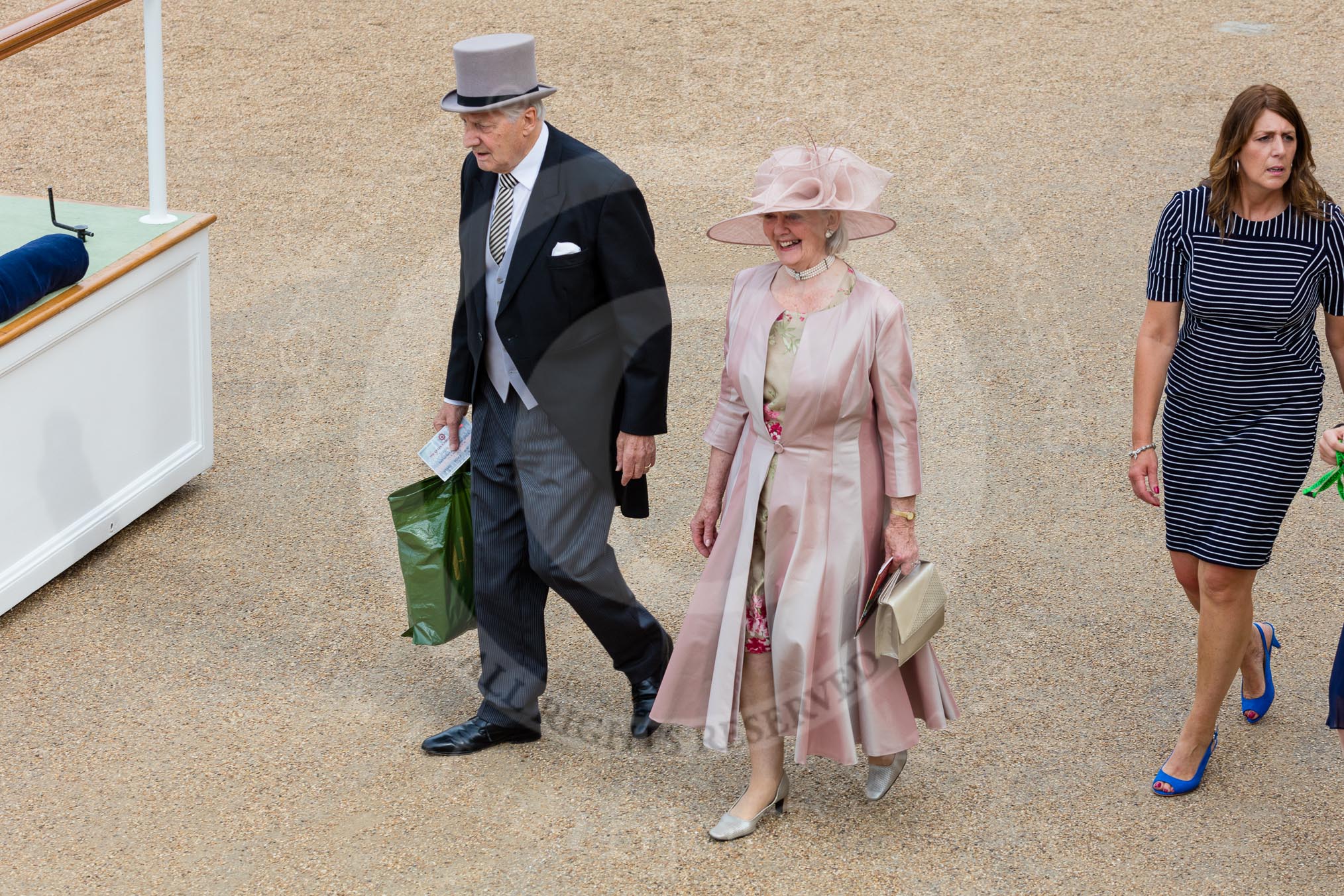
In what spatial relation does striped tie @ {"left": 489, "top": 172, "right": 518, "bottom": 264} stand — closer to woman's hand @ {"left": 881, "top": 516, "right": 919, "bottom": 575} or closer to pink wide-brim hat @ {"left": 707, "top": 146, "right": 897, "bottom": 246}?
pink wide-brim hat @ {"left": 707, "top": 146, "right": 897, "bottom": 246}

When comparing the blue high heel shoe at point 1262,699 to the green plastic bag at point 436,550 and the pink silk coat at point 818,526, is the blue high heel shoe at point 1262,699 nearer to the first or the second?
the pink silk coat at point 818,526

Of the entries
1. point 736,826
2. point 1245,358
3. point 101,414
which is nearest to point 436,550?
point 736,826

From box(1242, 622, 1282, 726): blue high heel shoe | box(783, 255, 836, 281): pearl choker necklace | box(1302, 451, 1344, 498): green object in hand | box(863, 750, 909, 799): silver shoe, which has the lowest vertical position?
box(863, 750, 909, 799): silver shoe

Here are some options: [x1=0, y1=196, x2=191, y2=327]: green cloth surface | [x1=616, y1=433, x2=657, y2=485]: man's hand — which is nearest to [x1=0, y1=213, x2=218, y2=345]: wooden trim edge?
[x1=0, y1=196, x2=191, y2=327]: green cloth surface

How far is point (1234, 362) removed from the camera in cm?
379

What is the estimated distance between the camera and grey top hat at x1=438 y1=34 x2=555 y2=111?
145 inches

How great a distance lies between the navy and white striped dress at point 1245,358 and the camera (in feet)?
12.1

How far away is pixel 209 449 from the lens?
562cm

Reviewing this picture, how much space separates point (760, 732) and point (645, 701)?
1.81ft

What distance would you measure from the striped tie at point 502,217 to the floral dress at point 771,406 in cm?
78

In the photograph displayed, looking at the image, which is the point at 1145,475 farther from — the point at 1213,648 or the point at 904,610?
the point at 904,610

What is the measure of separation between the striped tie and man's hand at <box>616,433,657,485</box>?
559mm

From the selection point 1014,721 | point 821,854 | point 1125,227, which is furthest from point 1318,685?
point 1125,227

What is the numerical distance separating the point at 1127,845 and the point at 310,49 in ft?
27.2
